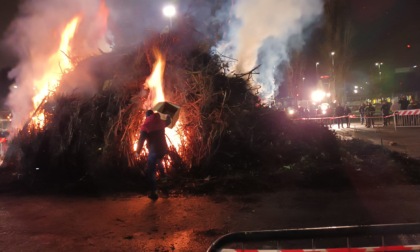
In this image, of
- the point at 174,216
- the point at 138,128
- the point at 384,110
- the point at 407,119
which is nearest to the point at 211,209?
the point at 174,216

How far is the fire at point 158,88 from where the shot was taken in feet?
27.4

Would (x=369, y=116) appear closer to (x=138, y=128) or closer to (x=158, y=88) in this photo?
(x=158, y=88)

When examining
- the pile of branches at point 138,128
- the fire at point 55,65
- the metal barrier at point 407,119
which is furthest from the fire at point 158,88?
the metal barrier at point 407,119

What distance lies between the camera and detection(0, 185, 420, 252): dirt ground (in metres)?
4.59

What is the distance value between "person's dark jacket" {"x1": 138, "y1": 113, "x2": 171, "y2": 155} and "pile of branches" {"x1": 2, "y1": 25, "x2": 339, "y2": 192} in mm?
1205

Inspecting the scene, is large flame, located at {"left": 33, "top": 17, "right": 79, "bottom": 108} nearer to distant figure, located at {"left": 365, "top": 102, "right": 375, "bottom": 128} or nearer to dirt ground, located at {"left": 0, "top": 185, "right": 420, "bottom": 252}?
dirt ground, located at {"left": 0, "top": 185, "right": 420, "bottom": 252}

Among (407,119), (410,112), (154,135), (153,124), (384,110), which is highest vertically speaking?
(384,110)

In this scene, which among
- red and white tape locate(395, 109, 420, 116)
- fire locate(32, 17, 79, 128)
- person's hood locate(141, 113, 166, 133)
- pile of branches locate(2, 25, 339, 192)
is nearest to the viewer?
person's hood locate(141, 113, 166, 133)

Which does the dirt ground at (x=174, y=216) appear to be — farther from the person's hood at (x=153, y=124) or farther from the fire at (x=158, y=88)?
the fire at (x=158, y=88)

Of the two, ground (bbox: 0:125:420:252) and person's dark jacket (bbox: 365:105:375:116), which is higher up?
person's dark jacket (bbox: 365:105:375:116)

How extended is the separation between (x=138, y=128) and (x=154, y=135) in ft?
4.98

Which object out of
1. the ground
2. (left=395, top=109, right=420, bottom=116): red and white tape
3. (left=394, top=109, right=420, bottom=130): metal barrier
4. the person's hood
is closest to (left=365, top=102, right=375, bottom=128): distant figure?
(left=394, top=109, right=420, bottom=130): metal barrier

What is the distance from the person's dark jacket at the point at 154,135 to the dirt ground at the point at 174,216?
971mm

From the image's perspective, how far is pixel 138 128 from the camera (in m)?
8.20
